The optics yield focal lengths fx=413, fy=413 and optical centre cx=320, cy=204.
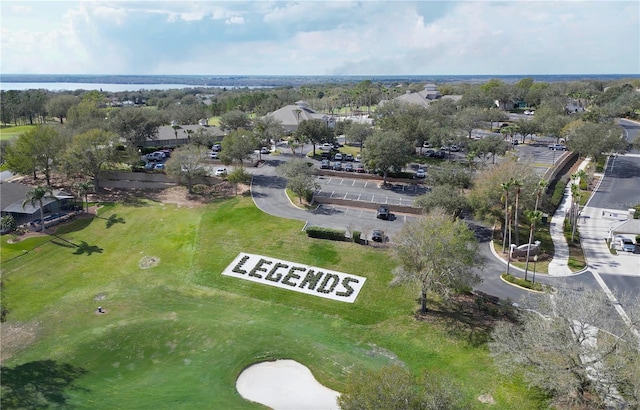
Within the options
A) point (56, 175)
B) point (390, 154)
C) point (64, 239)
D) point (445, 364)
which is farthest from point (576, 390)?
point (56, 175)

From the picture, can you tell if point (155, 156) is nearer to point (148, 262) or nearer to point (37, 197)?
point (37, 197)

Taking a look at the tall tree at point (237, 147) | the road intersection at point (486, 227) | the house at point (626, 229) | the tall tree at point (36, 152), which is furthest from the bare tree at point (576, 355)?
the tall tree at point (36, 152)

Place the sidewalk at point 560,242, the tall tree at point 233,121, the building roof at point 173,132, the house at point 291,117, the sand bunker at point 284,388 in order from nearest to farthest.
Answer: the sand bunker at point 284,388
the sidewalk at point 560,242
the building roof at point 173,132
the tall tree at point 233,121
the house at point 291,117

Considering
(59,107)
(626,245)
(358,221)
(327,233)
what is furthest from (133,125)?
(626,245)

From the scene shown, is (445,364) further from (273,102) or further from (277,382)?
(273,102)

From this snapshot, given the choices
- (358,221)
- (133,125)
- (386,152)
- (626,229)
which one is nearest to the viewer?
(626,229)

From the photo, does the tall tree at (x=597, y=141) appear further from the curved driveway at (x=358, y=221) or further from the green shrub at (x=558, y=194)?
the curved driveway at (x=358, y=221)

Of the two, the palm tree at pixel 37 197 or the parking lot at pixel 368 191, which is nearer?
the palm tree at pixel 37 197
